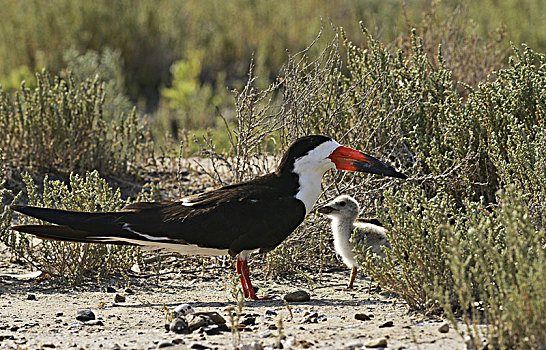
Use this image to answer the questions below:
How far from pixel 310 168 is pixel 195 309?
109 centimetres

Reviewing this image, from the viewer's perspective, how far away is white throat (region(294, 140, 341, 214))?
4.69 m

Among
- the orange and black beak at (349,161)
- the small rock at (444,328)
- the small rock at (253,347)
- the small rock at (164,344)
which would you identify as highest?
the orange and black beak at (349,161)

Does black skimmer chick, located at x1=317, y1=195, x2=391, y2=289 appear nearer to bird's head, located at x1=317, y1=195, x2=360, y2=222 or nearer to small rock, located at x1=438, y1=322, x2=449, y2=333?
bird's head, located at x1=317, y1=195, x2=360, y2=222

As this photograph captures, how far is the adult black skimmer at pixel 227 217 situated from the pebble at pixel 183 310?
1.41 ft

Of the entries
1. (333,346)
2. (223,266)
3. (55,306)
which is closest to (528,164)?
(333,346)

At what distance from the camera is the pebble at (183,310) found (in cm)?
412

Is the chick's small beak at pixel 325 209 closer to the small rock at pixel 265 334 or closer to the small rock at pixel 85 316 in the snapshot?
the small rock at pixel 265 334

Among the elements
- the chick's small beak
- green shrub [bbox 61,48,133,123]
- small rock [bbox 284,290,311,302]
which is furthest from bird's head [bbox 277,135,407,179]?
green shrub [bbox 61,48,133,123]

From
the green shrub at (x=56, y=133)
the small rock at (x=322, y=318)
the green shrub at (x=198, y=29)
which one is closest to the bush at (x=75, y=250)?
the small rock at (x=322, y=318)

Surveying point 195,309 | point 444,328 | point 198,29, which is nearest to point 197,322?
point 195,309

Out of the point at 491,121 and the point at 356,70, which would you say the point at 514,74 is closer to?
the point at 491,121

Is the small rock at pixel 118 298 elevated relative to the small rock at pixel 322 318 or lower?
elevated

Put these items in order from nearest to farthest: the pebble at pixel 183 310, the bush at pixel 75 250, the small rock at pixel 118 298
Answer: the pebble at pixel 183 310 < the small rock at pixel 118 298 < the bush at pixel 75 250

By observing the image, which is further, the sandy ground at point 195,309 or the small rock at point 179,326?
the small rock at point 179,326
